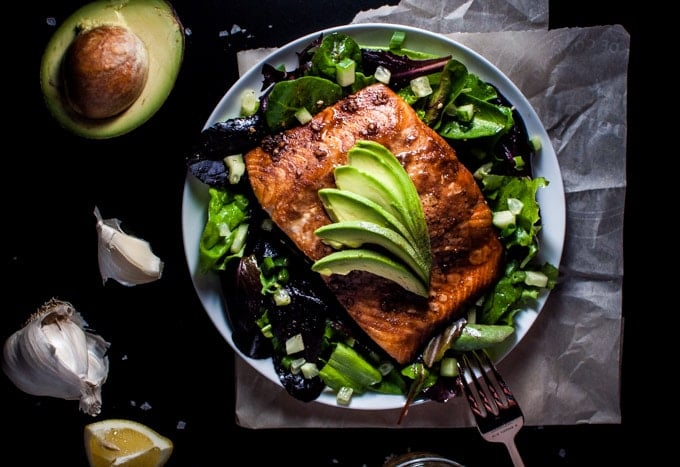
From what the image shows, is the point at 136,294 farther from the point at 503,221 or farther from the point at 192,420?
the point at 503,221

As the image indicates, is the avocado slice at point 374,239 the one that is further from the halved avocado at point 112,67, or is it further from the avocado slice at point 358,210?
the halved avocado at point 112,67

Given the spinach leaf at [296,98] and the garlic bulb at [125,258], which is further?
the garlic bulb at [125,258]

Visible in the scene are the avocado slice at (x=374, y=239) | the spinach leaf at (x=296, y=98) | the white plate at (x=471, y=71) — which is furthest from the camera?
the white plate at (x=471, y=71)

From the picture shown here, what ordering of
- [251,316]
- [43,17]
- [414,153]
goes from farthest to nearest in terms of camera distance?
[43,17]
[251,316]
[414,153]

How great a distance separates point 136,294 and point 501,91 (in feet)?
5.84

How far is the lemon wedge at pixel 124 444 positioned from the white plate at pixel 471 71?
2.05 feet

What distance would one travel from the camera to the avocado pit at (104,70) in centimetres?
243

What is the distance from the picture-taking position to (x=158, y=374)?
9.86ft

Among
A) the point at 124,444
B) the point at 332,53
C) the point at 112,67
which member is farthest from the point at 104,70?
the point at 124,444

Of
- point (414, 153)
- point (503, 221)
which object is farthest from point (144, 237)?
point (503, 221)

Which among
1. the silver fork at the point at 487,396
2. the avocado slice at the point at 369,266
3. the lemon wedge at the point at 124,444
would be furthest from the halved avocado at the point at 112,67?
the silver fork at the point at 487,396

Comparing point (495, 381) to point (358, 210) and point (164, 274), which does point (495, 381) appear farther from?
point (164, 274)

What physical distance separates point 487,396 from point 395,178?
98 centimetres

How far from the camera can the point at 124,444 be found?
2885 millimetres
